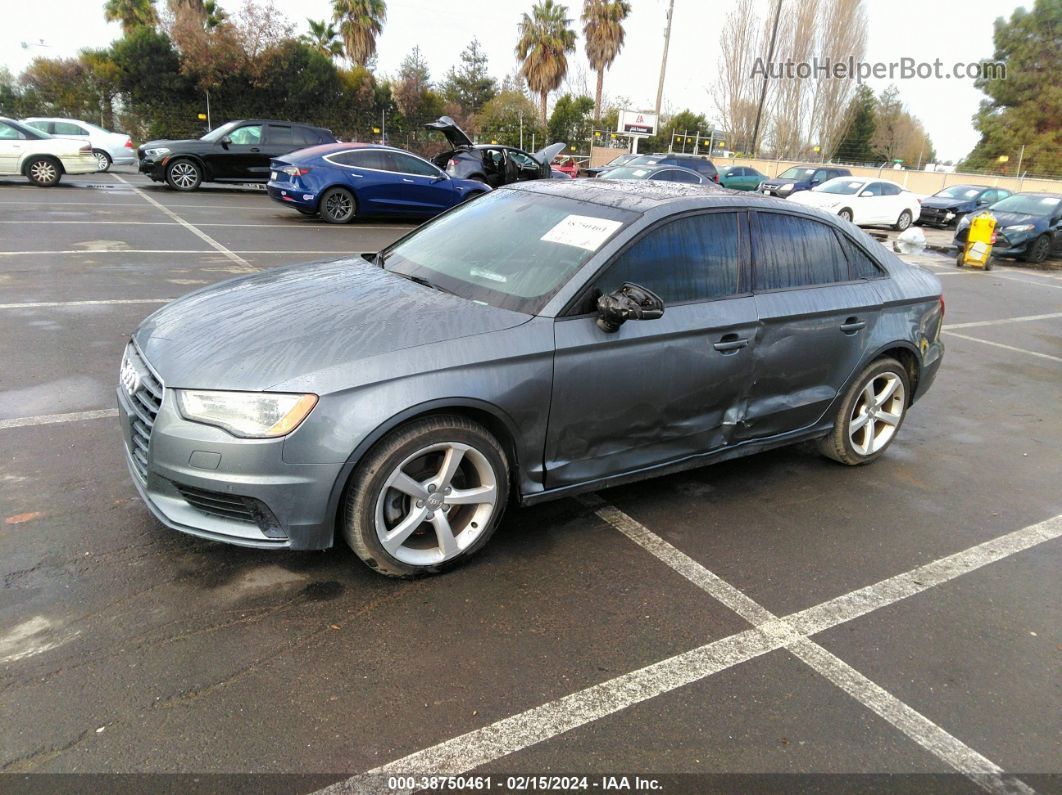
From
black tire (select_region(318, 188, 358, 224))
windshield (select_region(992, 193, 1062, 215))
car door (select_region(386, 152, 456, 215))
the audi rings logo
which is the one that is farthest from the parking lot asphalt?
windshield (select_region(992, 193, 1062, 215))

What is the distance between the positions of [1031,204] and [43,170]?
22.6 meters

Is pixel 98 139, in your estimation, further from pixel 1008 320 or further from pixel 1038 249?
pixel 1038 249

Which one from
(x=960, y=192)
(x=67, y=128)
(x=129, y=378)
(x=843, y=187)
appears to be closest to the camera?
(x=129, y=378)

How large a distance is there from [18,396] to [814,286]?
498cm

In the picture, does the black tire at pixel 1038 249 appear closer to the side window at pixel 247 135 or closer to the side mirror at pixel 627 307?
the side mirror at pixel 627 307

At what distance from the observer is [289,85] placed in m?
31.8

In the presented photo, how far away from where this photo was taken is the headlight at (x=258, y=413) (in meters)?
2.82

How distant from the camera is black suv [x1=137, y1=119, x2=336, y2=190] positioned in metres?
17.1

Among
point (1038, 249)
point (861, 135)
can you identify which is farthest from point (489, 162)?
point (861, 135)

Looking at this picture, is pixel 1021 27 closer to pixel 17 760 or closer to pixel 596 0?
pixel 596 0

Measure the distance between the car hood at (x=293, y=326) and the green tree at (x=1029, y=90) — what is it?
55455mm

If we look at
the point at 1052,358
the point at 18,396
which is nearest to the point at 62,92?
the point at 18,396

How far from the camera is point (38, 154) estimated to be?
16625 millimetres

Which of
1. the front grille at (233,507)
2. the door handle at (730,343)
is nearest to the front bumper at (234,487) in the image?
the front grille at (233,507)
